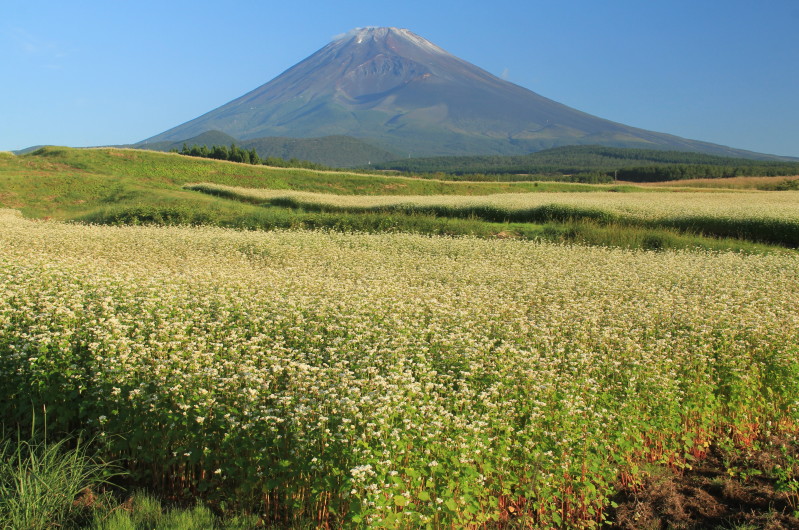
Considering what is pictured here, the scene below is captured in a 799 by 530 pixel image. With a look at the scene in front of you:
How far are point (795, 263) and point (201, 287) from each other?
16.4 m

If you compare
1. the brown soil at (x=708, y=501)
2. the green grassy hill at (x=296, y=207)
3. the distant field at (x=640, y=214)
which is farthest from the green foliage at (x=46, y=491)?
the distant field at (x=640, y=214)

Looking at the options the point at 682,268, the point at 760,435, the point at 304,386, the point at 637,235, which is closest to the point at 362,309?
the point at 304,386

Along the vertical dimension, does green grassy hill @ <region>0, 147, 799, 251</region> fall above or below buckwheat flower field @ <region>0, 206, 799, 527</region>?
above

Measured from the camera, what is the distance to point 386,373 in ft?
21.6

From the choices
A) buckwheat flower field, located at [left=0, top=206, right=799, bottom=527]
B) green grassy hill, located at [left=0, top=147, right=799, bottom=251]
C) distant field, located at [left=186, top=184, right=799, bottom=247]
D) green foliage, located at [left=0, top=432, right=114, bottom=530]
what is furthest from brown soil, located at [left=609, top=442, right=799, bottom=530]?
distant field, located at [left=186, top=184, right=799, bottom=247]

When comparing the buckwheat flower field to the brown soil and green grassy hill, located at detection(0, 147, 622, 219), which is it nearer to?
the brown soil

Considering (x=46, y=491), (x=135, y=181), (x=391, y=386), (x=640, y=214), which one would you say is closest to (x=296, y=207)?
(x=135, y=181)

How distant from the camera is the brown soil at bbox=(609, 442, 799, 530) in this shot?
6.00 m

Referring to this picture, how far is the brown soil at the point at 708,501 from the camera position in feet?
19.7

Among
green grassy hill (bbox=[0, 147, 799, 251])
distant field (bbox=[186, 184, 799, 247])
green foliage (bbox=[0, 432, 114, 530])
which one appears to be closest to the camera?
green foliage (bbox=[0, 432, 114, 530])

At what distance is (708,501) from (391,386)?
385cm

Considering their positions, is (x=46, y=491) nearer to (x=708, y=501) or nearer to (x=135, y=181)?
(x=708, y=501)

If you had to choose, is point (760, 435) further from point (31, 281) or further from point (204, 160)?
point (204, 160)

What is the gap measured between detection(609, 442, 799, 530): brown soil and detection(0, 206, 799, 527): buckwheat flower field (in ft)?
0.80
